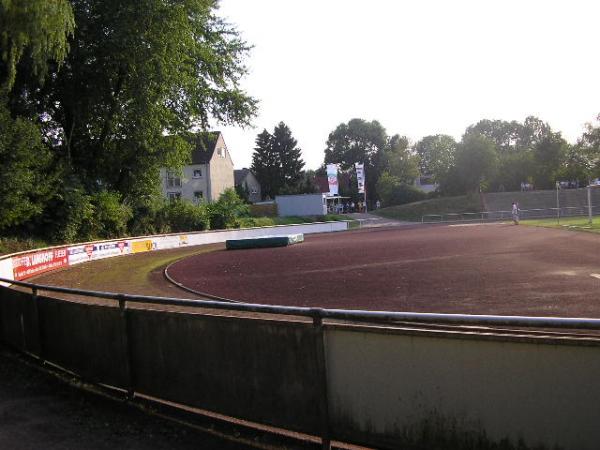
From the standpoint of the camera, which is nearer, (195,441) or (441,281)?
(195,441)

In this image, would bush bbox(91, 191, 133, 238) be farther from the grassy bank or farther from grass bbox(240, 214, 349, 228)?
grass bbox(240, 214, 349, 228)

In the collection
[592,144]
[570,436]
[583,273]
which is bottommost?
[583,273]

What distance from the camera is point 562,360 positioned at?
3357 millimetres

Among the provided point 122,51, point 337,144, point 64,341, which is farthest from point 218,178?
point 64,341

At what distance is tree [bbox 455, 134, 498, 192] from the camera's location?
269ft

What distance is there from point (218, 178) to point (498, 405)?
248ft

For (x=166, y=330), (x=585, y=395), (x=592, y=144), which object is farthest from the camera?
(x=592, y=144)

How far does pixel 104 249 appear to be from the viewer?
31.3 meters

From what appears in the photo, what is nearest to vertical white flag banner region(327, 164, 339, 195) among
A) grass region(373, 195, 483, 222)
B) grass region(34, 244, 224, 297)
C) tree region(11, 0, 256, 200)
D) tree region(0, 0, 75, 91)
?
grass region(373, 195, 483, 222)

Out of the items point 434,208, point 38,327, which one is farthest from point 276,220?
point 38,327

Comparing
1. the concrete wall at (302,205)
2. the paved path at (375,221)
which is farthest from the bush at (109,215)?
the paved path at (375,221)

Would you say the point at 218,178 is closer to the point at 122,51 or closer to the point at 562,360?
the point at 122,51

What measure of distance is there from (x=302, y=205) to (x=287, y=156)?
26.7m

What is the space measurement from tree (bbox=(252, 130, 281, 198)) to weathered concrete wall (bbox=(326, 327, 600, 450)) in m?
94.1
